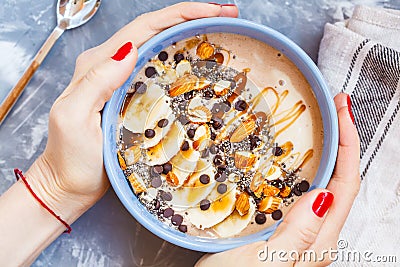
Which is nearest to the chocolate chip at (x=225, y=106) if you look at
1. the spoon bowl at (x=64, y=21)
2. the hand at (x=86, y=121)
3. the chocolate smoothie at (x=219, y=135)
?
the chocolate smoothie at (x=219, y=135)

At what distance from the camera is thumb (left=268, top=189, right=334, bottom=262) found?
1.97 ft

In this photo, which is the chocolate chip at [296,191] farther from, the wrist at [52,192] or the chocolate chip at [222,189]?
the wrist at [52,192]

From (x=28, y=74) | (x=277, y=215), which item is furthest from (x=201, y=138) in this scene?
(x=28, y=74)

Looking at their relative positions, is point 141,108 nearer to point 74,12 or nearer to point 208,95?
point 208,95

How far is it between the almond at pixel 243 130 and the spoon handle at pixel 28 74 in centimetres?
27

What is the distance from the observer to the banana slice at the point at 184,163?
0.68 metres

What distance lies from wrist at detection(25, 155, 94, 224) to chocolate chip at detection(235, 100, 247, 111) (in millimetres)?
209

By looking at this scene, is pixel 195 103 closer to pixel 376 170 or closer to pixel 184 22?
pixel 184 22

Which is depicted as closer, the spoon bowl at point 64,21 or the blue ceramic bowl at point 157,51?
the blue ceramic bowl at point 157,51

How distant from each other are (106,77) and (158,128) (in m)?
0.10

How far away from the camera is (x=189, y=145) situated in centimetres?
69

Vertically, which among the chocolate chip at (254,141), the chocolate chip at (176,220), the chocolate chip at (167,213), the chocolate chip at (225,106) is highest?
the chocolate chip at (225,106)

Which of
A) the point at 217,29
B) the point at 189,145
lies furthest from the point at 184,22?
the point at 189,145

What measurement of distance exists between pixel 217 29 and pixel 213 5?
0.09 ft
